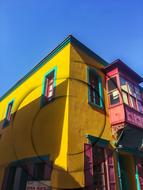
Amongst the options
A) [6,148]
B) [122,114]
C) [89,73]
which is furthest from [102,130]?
[6,148]

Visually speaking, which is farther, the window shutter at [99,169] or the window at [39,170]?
the window at [39,170]

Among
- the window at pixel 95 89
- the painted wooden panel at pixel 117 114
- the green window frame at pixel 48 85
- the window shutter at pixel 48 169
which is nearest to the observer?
the window shutter at pixel 48 169

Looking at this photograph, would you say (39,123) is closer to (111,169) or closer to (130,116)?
(111,169)

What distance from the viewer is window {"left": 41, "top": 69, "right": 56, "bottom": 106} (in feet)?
27.7

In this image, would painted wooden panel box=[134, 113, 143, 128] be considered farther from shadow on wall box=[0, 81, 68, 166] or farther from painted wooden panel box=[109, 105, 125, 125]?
shadow on wall box=[0, 81, 68, 166]

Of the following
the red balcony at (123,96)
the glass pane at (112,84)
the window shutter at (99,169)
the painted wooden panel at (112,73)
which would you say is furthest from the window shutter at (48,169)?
the painted wooden panel at (112,73)

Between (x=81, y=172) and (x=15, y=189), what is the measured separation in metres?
3.92

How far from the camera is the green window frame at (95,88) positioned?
27.8ft

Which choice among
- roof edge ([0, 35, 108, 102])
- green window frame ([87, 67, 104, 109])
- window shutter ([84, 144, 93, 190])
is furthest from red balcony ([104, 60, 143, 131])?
window shutter ([84, 144, 93, 190])

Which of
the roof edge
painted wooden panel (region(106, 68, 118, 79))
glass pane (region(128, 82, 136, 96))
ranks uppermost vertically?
the roof edge

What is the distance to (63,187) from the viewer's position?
18.0ft

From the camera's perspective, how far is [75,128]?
6613mm

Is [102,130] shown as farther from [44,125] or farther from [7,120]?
[7,120]

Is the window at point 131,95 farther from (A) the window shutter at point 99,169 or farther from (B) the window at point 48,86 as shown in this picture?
(B) the window at point 48,86
